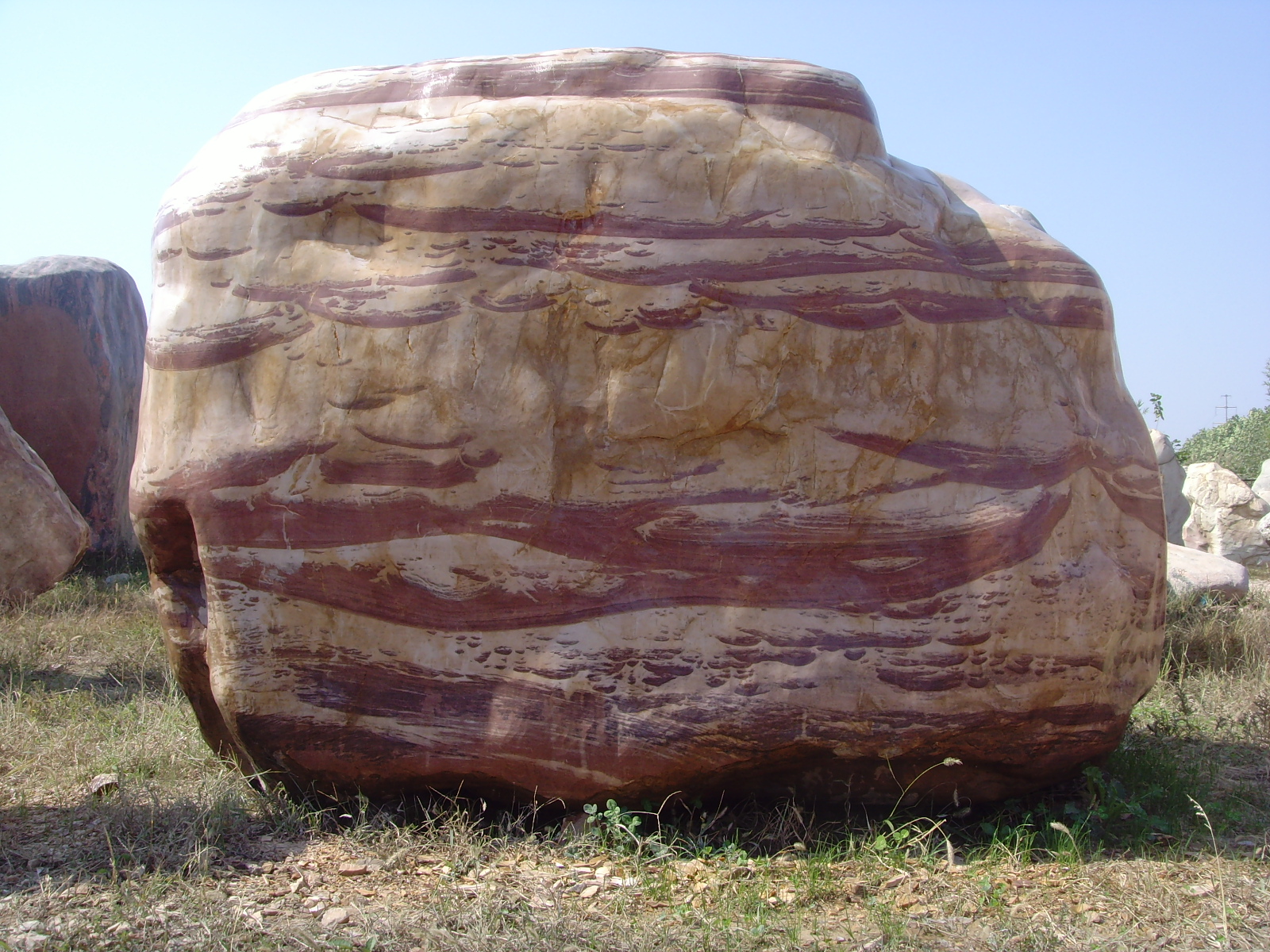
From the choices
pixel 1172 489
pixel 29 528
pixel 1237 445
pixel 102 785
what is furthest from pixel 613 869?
pixel 1237 445

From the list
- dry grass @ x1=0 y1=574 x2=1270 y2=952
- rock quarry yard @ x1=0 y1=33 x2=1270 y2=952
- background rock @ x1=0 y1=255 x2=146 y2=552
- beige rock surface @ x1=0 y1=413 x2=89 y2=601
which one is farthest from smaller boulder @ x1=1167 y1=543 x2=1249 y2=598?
background rock @ x1=0 y1=255 x2=146 y2=552

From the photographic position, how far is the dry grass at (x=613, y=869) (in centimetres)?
211

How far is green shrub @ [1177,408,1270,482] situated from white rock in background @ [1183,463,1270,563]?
2849 millimetres

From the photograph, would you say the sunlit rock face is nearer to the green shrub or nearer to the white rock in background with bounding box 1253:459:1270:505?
the white rock in background with bounding box 1253:459:1270:505

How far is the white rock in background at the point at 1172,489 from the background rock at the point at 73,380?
25.9 feet

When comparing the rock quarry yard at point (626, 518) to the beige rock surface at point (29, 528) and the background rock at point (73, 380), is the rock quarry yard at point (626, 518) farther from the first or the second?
the background rock at point (73, 380)

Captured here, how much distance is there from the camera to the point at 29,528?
4.78 metres

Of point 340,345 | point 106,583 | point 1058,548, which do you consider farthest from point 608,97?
point 106,583

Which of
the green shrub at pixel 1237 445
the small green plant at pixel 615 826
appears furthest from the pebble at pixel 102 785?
the green shrub at pixel 1237 445

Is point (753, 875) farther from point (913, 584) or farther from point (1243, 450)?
point (1243, 450)

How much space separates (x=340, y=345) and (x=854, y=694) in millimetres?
1522

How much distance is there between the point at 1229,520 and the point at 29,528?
9176 millimetres

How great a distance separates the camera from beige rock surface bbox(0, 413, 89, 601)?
4770 mm

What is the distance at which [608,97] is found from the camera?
2652mm
